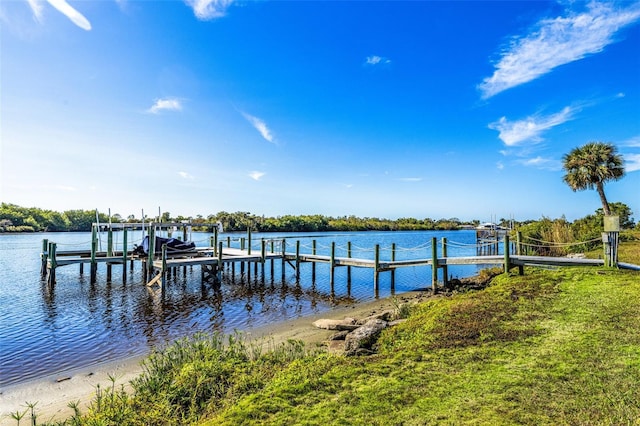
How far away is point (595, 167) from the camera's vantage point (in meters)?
24.7

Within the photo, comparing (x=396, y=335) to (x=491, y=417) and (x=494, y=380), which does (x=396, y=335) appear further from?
(x=491, y=417)

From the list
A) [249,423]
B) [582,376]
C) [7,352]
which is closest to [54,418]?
[249,423]

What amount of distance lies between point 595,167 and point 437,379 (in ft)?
89.8

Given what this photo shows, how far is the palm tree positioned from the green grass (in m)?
21.1

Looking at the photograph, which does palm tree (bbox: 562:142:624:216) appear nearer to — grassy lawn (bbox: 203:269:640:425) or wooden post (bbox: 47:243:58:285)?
grassy lawn (bbox: 203:269:640:425)

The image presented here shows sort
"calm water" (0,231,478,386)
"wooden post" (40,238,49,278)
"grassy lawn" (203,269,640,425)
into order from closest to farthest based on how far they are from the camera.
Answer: "grassy lawn" (203,269,640,425) → "calm water" (0,231,478,386) → "wooden post" (40,238,49,278)

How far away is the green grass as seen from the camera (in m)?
4.01

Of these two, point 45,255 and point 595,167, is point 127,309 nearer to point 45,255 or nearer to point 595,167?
point 45,255

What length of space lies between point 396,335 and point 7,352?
35.3 ft

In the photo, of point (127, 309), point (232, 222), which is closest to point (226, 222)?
point (232, 222)

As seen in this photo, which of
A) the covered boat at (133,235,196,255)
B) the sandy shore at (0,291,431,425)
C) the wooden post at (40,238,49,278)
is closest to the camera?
the sandy shore at (0,291,431,425)

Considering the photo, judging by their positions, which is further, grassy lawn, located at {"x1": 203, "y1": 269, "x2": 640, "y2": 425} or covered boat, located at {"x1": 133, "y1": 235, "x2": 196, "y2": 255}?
covered boat, located at {"x1": 133, "y1": 235, "x2": 196, "y2": 255}

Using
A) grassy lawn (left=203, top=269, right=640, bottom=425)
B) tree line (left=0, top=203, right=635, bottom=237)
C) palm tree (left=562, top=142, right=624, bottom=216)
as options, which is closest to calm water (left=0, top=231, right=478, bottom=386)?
grassy lawn (left=203, top=269, right=640, bottom=425)

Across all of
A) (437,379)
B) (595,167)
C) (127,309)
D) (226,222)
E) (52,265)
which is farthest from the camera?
(226,222)
